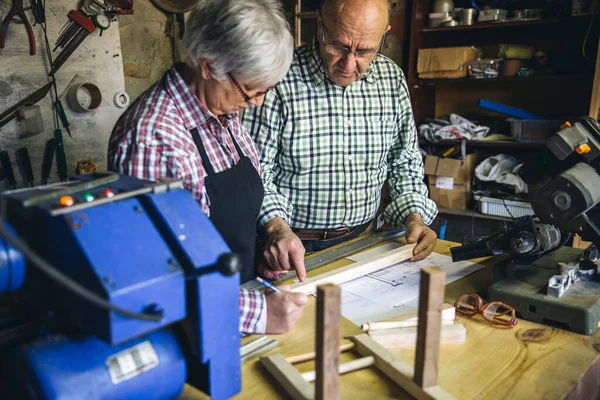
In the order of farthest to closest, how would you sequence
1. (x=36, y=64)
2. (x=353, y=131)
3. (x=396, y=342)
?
1. (x=36, y=64)
2. (x=353, y=131)
3. (x=396, y=342)

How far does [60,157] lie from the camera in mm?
3070

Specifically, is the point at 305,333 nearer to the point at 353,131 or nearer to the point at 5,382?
the point at 5,382

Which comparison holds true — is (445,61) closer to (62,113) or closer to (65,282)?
(62,113)

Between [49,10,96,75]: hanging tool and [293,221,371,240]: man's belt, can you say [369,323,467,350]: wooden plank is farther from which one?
[49,10,96,75]: hanging tool

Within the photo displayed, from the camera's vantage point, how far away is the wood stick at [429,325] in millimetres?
864

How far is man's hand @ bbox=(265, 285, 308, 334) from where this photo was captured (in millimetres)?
1217

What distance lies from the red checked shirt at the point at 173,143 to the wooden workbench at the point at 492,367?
5.3 inches

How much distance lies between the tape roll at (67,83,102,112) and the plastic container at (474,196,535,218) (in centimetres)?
284

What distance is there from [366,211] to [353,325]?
1.03 metres

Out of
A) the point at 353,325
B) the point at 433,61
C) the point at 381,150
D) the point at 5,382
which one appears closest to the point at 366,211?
the point at 381,150

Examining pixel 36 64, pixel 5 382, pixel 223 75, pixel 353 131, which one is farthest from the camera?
pixel 36 64

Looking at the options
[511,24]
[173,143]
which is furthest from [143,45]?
[173,143]

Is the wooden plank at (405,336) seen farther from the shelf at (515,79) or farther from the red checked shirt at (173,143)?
the shelf at (515,79)

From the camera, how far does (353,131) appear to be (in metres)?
2.14
